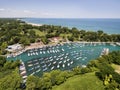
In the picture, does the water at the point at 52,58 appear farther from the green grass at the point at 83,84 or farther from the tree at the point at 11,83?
the green grass at the point at 83,84

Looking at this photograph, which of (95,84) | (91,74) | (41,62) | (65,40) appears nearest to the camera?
(95,84)

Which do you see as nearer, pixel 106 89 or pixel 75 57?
pixel 106 89

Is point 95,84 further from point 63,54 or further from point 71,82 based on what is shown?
point 63,54

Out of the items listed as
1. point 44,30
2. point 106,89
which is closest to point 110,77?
point 106,89

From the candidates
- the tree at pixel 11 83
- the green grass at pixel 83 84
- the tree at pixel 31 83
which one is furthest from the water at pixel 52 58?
the green grass at pixel 83 84

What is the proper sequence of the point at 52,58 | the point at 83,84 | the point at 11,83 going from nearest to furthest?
the point at 11,83
the point at 83,84
the point at 52,58

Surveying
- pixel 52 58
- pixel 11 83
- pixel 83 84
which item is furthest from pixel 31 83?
pixel 52 58

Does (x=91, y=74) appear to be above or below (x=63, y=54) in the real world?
above

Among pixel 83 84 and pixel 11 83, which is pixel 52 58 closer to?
pixel 83 84
